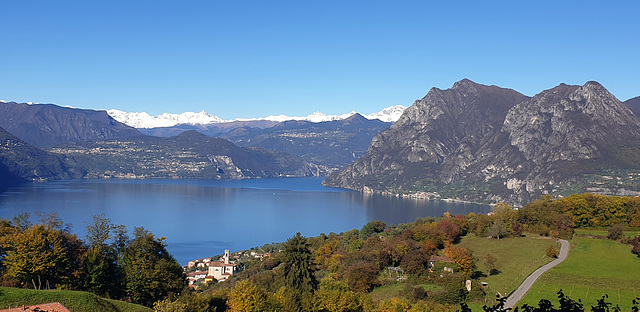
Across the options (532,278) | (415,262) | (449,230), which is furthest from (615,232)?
(415,262)

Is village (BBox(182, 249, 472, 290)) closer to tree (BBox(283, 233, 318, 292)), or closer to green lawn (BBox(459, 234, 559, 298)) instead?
green lawn (BBox(459, 234, 559, 298))

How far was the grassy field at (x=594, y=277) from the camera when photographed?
32.1 m

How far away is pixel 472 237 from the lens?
54750 mm

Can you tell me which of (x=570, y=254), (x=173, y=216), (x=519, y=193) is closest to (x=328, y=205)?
(x=173, y=216)

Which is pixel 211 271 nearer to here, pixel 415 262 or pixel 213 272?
pixel 213 272

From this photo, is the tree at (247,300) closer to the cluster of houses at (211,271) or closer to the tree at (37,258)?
the tree at (37,258)

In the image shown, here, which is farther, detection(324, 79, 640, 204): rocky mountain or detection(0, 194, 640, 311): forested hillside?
detection(324, 79, 640, 204): rocky mountain

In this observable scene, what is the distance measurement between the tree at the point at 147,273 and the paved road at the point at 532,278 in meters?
19.2

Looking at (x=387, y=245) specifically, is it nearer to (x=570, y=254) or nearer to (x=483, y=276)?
(x=483, y=276)

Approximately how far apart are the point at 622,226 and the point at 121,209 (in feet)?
349

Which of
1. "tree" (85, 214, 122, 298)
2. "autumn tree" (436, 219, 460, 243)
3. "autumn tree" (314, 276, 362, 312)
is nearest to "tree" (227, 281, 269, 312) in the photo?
"autumn tree" (314, 276, 362, 312)

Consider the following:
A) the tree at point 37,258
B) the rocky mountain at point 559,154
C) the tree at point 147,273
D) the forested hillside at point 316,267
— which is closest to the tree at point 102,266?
the forested hillside at point 316,267

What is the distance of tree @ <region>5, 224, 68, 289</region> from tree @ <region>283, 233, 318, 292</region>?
13.1 metres

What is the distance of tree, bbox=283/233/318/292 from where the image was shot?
33938 mm
